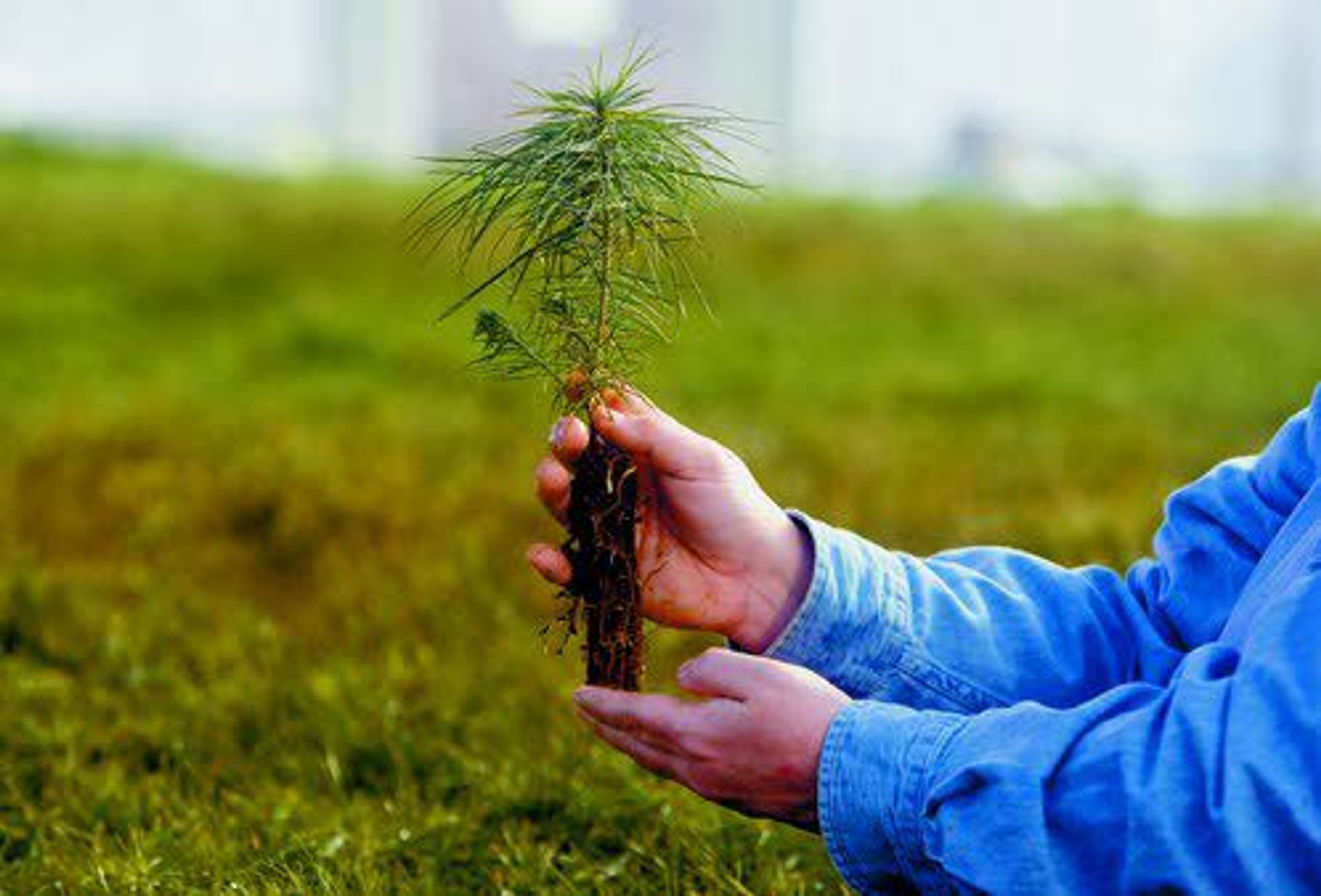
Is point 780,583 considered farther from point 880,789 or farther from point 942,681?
point 880,789

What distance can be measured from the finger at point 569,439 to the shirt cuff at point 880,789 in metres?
0.37

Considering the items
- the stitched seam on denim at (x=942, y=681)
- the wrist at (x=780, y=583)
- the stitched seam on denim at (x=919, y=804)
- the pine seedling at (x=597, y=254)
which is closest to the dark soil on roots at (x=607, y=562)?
the pine seedling at (x=597, y=254)

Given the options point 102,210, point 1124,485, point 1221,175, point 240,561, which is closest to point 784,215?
point 102,210

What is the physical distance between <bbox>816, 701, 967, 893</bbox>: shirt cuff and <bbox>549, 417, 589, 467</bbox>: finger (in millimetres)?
369

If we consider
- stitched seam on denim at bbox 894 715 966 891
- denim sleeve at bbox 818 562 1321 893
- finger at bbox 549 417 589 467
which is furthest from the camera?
finger at bbox 549 417 589 467

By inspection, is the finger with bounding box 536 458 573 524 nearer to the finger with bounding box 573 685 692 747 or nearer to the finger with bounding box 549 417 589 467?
the finger with bounding box 549 417 589 467

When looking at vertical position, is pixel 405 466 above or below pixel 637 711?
below

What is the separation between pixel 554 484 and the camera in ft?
5.52

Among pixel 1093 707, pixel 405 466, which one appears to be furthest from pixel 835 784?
pixel 405 466

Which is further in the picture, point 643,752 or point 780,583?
point 780,583

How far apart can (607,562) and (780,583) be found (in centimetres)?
18

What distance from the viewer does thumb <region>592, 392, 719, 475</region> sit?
5.48 ft

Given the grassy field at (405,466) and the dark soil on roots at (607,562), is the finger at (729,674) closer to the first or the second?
the dark soil on roots at (607,562)

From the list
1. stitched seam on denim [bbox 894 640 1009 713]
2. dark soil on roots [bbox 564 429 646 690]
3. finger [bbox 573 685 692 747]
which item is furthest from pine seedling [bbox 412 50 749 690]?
stitched seam on denim [bbox 894 640 1009 713]
